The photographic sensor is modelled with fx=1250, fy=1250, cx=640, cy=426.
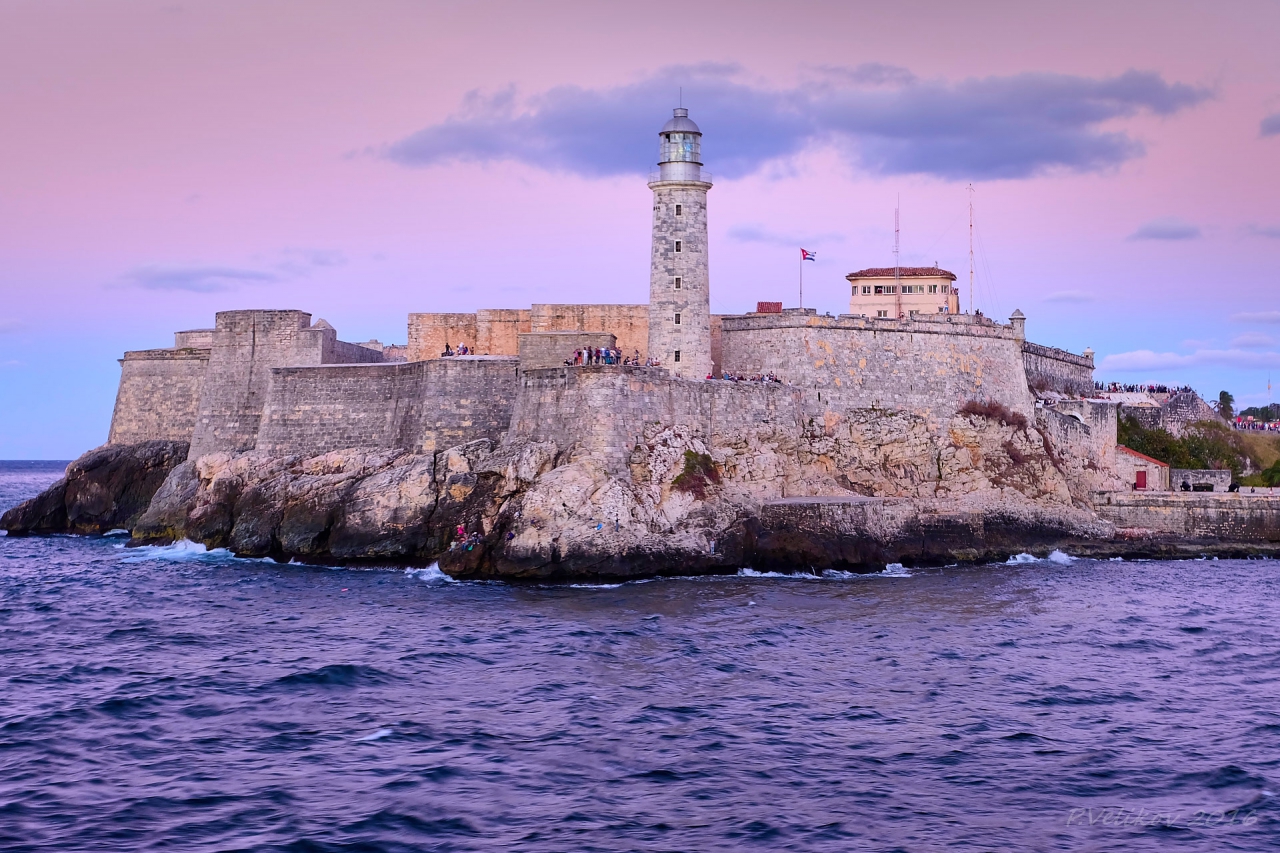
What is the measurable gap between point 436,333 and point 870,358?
14965 millimetres

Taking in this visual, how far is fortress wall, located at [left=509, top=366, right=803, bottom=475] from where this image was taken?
33688mm

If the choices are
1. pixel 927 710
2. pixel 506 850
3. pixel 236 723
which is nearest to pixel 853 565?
pixel 927 710

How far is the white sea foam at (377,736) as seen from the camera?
1703 cm

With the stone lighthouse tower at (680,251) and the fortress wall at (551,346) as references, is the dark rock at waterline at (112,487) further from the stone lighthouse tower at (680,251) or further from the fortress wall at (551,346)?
the stone lighthouse tower at (680,251)

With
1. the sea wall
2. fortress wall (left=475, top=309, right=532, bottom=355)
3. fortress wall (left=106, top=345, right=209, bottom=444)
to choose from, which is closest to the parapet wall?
the sea wall

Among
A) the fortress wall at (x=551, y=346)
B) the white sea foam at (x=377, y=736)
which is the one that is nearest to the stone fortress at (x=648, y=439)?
the fortress wall at (x=551, y=346)

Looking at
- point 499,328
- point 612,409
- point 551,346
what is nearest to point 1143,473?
point 612,409

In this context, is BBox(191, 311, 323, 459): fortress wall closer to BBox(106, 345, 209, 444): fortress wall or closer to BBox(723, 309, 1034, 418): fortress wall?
BBox(106, 345, 209, 444): fortress wall

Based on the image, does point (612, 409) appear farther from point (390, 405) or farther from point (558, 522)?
point (390, 405)

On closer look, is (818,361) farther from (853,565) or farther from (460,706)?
(460,706)

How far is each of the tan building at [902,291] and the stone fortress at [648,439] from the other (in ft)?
23.5

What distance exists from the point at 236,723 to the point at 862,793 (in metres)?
8.90

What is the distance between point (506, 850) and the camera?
42.8 ft

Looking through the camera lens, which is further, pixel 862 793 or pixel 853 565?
pixel 853 565
